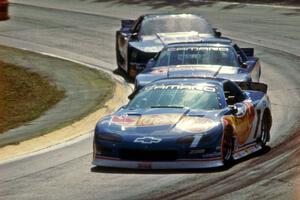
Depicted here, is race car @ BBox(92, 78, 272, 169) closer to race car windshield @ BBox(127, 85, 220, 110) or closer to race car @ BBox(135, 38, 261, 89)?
race car windshield @ BBox(127, 85, 220, 110)

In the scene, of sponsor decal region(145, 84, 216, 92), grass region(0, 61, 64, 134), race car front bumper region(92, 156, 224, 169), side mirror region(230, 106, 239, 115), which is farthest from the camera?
grass region(0, 61, 64, 134)

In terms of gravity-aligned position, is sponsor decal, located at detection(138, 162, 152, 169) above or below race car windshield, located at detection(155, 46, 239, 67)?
above

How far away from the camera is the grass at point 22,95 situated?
1780cm

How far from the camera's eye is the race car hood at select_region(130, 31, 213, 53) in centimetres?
2178

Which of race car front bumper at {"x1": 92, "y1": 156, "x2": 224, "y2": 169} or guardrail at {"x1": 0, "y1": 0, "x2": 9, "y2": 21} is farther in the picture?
guardrail at {"x1": 0, "y1": 0, "x2": 9, "y2": 21}

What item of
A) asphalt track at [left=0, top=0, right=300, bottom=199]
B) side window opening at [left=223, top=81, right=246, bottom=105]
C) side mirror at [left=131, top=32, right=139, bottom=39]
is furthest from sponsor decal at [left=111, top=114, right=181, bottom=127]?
side mirror at [left=131, top=32, right=139, bottom=39]

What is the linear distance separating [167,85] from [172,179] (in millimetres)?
2545

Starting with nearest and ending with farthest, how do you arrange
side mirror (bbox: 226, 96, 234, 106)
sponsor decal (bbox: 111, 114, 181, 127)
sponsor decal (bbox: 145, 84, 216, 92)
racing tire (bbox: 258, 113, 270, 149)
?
sponsor decal (bbox: 111, 114, 181, 127), side mirror (bbox: 226, 96, 234, 106), sponsor decal (bbox: 145, 84, 216, 92), racing tire (bbox: 258, 113, 270, 149)

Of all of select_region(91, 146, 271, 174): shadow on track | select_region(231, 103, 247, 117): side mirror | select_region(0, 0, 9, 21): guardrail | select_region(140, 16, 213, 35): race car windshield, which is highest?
select_region(0, 0, 9, 21): guardrail

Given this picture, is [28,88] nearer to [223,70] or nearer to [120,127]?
[223,70]

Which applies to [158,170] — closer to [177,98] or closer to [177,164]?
[177,164]

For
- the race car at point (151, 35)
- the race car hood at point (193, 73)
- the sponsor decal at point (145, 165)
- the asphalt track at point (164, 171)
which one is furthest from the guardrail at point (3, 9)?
the race car at point (151, 35)

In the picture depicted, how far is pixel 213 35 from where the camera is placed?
76.0ft

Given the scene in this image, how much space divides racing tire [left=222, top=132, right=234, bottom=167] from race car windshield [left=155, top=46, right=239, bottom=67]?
586 cm
